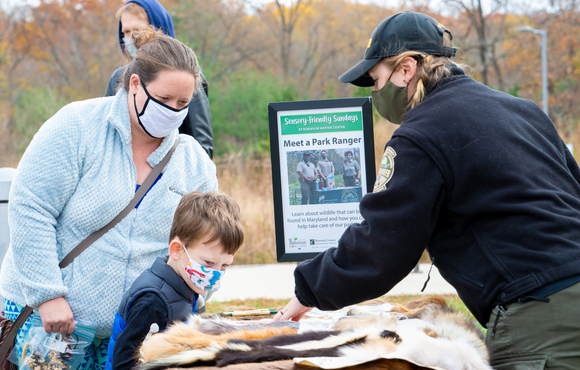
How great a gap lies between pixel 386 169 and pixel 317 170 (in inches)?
59.0

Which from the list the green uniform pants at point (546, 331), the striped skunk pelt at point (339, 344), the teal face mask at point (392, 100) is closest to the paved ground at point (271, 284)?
the teal face mask at point (392, 100)

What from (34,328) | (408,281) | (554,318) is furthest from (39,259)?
(408,281)

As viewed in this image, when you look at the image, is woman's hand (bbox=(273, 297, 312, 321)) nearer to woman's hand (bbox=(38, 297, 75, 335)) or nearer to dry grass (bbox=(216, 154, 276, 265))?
woman's hand (bbox=(38, 297, 75, 335))

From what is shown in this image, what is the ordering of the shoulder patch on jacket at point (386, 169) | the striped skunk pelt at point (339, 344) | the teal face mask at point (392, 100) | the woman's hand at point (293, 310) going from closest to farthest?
the striped skunk pelt at point (339, 344) → the shoulder patch on jacket at point (386, 169) → the teal face mask at point (392, 100) → the woman's hand at point (293, 310)

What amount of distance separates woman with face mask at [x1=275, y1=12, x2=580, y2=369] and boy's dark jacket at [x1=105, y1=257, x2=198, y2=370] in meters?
0.67

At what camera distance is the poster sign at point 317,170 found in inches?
139

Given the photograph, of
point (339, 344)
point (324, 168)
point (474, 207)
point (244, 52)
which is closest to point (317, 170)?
point (324, 168)

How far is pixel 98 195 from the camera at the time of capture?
8.45 feet

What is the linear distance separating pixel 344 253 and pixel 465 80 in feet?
2.63

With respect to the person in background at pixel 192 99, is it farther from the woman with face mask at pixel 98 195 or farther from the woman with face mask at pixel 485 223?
the woman with face mask at pixel 485 223

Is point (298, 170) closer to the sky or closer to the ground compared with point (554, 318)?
closer to the sky

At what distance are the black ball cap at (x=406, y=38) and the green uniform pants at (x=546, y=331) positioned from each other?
104cm

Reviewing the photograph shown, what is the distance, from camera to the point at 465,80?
7.03ft

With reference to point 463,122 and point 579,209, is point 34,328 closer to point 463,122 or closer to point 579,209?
point 463,122
